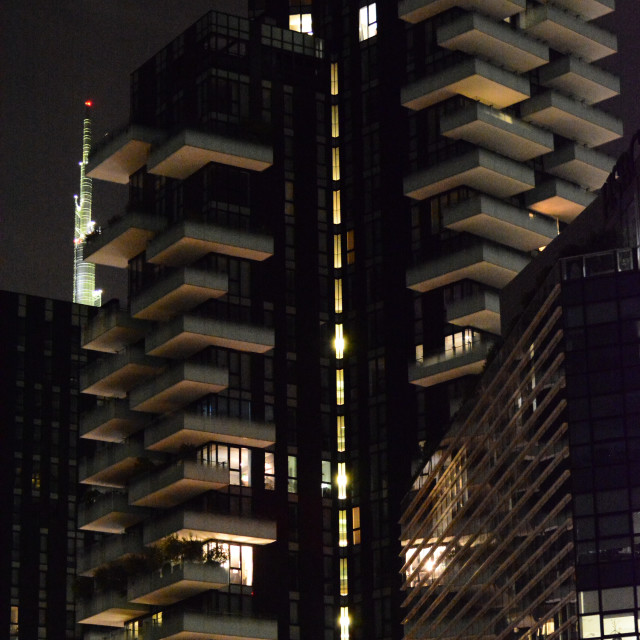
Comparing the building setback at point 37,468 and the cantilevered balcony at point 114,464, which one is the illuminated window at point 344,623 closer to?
the cantilevered balcony at point 114,464

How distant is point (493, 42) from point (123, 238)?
30.1 meters

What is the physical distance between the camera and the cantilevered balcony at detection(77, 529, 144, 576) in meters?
128

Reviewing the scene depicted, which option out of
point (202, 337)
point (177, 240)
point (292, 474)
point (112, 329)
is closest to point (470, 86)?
point (177, 240)

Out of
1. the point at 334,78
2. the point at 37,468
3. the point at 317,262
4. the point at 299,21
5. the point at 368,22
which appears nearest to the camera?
the point at 317,262

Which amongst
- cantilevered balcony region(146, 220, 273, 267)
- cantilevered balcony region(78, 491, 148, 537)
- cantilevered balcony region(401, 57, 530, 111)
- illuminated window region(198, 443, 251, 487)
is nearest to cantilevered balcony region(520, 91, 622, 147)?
cantilevered balcony region(401, 57, 530, 111)

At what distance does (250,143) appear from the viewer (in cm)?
13225

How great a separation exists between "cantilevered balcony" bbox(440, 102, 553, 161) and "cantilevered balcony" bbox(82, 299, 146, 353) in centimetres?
2621

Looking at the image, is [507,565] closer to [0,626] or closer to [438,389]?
[438,389]

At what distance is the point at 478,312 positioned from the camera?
12531 centimetres

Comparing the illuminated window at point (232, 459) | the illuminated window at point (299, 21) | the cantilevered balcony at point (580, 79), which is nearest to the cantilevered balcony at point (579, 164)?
the cantilevered balcony at point (580, 79)

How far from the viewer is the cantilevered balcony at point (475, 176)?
12950 cm

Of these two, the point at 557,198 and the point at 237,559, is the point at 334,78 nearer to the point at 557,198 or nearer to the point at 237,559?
the point at 557,198

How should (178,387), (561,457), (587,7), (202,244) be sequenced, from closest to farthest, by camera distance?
Answer: (561,457) < (178,387) < (202,244) < (587,7)

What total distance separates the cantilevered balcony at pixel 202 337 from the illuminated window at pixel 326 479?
9566 mm
